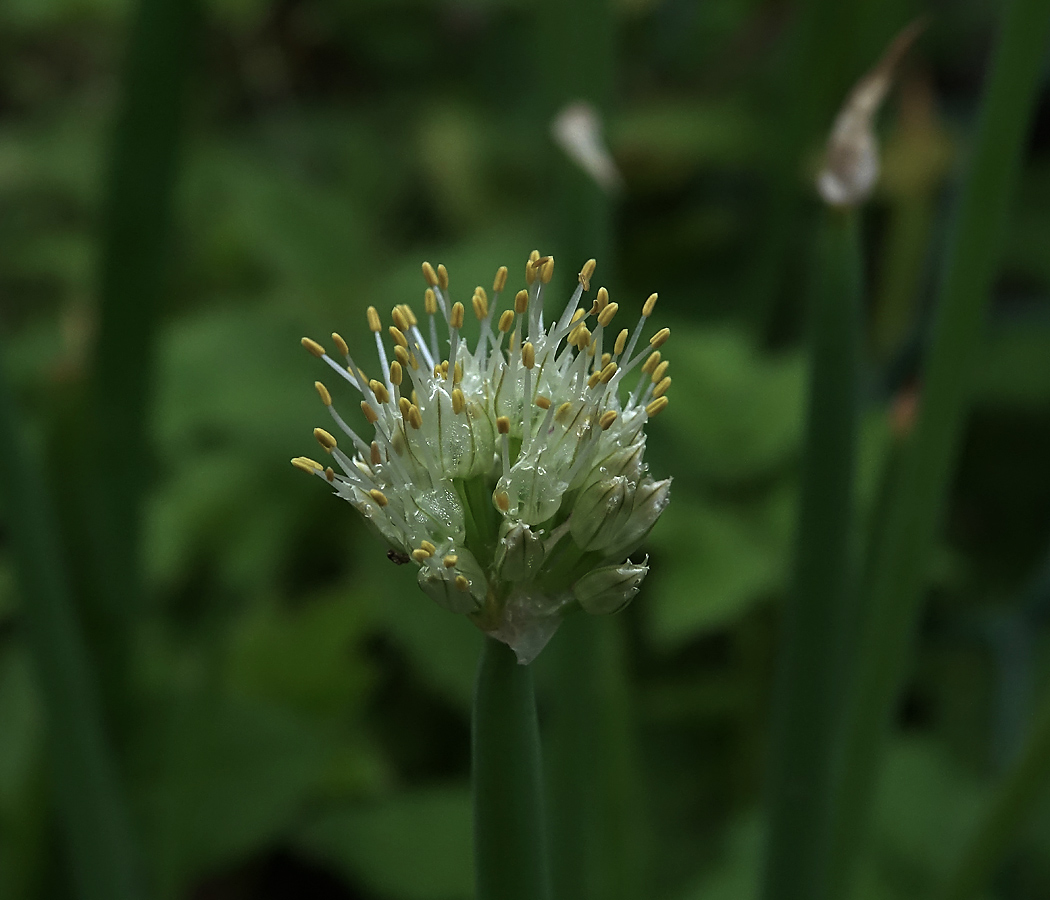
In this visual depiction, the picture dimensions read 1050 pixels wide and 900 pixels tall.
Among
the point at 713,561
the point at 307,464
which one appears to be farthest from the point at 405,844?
the point at 307,464

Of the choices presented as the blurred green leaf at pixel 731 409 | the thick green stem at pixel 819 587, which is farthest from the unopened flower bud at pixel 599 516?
the blurred green leaf at pixel 731 409

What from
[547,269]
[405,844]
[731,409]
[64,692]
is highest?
[731,409]

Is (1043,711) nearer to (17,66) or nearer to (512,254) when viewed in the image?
(512,254)

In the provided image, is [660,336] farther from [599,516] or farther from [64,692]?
[64,692]

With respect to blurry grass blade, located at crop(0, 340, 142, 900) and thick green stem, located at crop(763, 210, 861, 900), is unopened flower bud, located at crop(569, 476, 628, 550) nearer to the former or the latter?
thick green stem, located at crop(763, 210, 861, 900)

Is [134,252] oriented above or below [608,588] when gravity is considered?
above

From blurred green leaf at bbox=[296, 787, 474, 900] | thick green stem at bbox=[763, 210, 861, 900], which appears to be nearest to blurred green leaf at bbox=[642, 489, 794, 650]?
blurred green leaf at bbox=[296, 787, 474, 900]

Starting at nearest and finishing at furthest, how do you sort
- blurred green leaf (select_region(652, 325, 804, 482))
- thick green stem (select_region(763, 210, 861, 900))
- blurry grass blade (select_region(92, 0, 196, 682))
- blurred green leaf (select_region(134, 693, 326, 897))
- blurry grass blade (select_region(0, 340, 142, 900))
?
thick green stem (select_region(763, 210, 861, 900)) < blurry grass blade (select_region(0, 340, 142, 900)) < blurry grass blade (select_region(92, 0, 196, 682)) < blurred green leaf (select_region(134, 693, 326, 897)) < blurred green leaf (select_region(652, 325, 804, 482))
